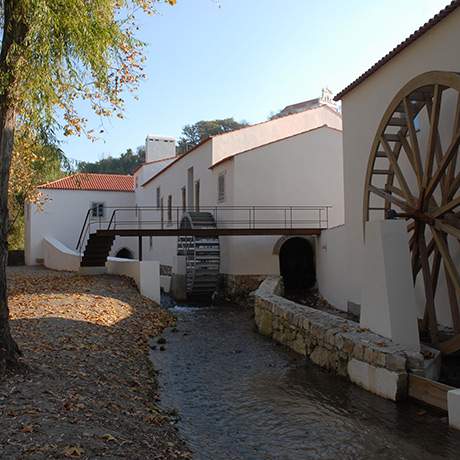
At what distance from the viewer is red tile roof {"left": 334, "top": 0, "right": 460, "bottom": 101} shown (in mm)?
7202

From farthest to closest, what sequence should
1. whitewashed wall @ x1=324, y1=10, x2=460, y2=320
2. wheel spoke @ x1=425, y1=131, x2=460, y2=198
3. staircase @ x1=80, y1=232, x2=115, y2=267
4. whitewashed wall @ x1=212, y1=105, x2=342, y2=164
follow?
1. whitewashed wall @ x1=212, y1=105, x2=342, y2=164
2. staircase @ x1=80, y1=232, x2=115, y2=267
3. whitewashed wall @ x1=324, y1=10, x2=460, y2=320
4. wheel spoke @ x1=425, y1=131, x2=460, y2=198

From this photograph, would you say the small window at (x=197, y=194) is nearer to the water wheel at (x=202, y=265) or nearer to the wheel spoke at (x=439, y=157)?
the water wheel at (x=202, y=265)

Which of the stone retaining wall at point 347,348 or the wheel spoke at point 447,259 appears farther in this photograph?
the wheel spoke at point 447,259

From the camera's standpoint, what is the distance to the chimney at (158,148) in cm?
3164

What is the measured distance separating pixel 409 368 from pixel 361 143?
602 centimetres

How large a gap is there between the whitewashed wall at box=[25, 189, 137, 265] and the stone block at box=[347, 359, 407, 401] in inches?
884

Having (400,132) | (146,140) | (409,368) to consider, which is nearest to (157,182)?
(146,140)

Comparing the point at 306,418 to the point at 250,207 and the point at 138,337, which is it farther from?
the point at 250,207

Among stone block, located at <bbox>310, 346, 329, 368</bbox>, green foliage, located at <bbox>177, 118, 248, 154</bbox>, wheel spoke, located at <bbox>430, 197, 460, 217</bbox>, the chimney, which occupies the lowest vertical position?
stone block, located at <bbox>310, 346, 329, 368</bbox>

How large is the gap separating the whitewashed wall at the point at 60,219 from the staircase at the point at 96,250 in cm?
977

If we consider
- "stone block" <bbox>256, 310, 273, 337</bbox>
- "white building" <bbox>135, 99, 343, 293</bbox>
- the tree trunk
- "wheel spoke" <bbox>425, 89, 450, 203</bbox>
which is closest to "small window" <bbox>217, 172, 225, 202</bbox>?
"white building" <bbox>135, 99, 343, 293</bbox>

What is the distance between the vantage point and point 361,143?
10.6 metres

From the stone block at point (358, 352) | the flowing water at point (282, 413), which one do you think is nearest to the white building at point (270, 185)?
the flowing water at point (282, 413)

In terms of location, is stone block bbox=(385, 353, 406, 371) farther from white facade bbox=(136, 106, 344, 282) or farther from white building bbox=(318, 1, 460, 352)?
white facade bbox=(136, 106, 344, 282)
